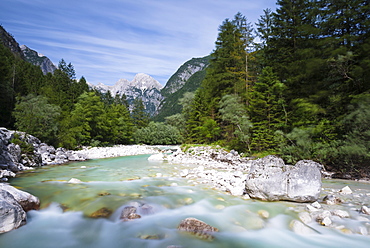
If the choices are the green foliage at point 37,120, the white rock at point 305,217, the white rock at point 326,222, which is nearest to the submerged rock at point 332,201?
the white rock at point 305,217

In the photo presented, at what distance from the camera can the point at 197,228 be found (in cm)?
448

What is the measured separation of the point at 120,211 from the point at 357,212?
20.5ft

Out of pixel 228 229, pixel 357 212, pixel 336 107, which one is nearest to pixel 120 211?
pixel 228 229

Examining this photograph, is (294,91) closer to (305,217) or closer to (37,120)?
(305,217)

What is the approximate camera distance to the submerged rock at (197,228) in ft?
14.3

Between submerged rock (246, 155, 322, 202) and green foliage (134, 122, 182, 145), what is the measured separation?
47155 millimetres

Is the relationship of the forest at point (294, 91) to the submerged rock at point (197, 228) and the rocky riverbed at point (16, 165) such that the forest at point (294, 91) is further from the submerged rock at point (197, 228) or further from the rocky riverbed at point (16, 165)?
the submerged rock at point (197, 228)

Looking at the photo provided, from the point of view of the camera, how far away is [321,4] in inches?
558

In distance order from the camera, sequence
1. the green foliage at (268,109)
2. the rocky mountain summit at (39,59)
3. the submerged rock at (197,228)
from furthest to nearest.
A: the rocky mountain summit at (39,59), the green foliage at (268,109), the submerged rock at (197,228)

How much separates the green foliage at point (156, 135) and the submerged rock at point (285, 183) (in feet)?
155

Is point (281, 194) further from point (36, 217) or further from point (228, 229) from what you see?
Answer: point (36, 217)

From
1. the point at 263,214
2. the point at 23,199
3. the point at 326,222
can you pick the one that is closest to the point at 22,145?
the point at 23,199

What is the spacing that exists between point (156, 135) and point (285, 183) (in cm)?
4956

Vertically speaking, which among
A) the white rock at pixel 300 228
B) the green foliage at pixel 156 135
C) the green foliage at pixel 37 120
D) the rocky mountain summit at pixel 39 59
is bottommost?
the green foliage at pixel 156 135
